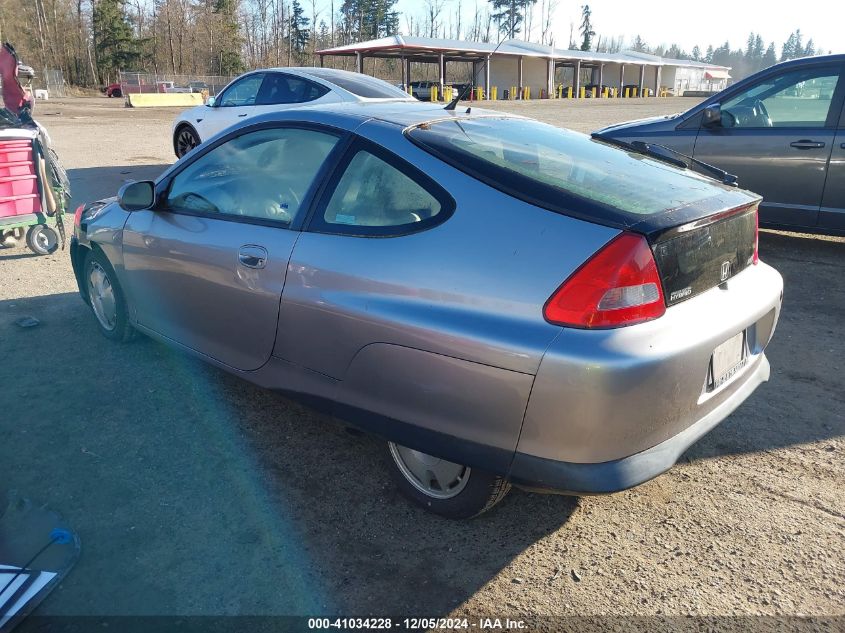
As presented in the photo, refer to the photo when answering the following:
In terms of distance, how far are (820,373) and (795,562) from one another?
77.4 inches

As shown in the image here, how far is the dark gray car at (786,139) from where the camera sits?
6.18 meters

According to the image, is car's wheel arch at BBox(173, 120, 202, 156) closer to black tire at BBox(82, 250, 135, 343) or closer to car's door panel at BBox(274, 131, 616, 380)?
black tire at BBox(82, 250, 135, 343)

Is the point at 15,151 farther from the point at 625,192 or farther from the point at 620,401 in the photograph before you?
the point at 620,401

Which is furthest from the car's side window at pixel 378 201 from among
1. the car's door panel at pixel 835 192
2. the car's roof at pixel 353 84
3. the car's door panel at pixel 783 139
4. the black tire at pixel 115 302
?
the car's roof at pixel 353 84

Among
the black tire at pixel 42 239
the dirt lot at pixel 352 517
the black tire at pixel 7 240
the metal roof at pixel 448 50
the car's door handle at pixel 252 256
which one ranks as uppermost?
the metal roof at pixel 448 50

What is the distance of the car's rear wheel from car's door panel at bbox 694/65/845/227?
16.8 ft

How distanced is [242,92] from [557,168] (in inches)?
346

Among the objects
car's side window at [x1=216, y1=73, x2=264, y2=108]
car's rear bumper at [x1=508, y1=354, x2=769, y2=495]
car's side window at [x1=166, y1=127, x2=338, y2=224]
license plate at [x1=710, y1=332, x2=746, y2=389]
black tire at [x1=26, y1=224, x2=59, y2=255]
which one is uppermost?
car's side window at [x1=216, y1=73, x2=264, y2=108]

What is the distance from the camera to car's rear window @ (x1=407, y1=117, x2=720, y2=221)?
2473 mm

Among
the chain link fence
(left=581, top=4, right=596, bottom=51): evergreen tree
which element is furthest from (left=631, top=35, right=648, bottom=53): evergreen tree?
the chain link fence

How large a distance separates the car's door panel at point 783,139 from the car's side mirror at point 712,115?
0.06m

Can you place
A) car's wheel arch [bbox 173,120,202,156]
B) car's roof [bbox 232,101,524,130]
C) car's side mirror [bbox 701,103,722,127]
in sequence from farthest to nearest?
1. car's wheel arch [bbox 173,120,202,156]
2. car's side mirror [bbox 701,103,722,127]
3. car's roof [bbox 232,101,524,130]

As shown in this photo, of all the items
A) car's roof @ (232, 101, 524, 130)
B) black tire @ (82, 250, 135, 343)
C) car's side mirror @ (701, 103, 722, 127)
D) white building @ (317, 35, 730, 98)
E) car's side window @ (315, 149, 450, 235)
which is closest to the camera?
car's side window @ (315, 149, 450, 235)

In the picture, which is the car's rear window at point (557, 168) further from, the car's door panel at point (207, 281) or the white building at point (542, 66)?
the white building at point (542, 66)
